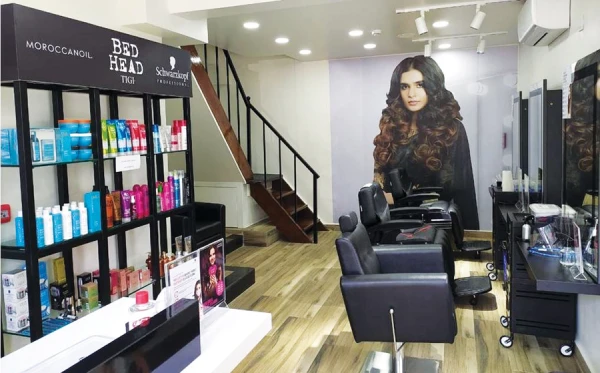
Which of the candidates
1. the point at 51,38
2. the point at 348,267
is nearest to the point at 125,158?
the point at 51,38

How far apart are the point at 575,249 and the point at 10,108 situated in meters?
2.99

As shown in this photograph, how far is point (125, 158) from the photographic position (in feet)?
9.87

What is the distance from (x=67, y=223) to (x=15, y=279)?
0.36 metres

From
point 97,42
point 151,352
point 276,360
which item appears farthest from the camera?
point 276,360

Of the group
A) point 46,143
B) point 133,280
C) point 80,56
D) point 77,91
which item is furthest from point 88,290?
point 80,56

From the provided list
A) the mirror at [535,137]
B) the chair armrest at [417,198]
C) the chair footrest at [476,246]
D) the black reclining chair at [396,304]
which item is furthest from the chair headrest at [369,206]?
the black reclining chair at [396,304]

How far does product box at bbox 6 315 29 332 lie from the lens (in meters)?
2.44

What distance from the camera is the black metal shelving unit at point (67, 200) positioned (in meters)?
2.30

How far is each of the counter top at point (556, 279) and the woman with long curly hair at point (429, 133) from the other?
4030 millimetres

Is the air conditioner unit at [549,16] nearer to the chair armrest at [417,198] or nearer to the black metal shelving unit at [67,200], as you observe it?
the black metal shelving unit at [67,200]

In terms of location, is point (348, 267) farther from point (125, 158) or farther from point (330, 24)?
point (330, 24)

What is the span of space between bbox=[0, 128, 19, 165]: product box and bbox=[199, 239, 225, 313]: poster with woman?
1.20m

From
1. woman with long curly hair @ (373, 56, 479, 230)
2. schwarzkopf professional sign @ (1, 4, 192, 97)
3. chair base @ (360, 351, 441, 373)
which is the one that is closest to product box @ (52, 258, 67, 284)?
schwarzkopf professional sign @ (1, 4, 192, 97)

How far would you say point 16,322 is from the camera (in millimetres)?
2438
